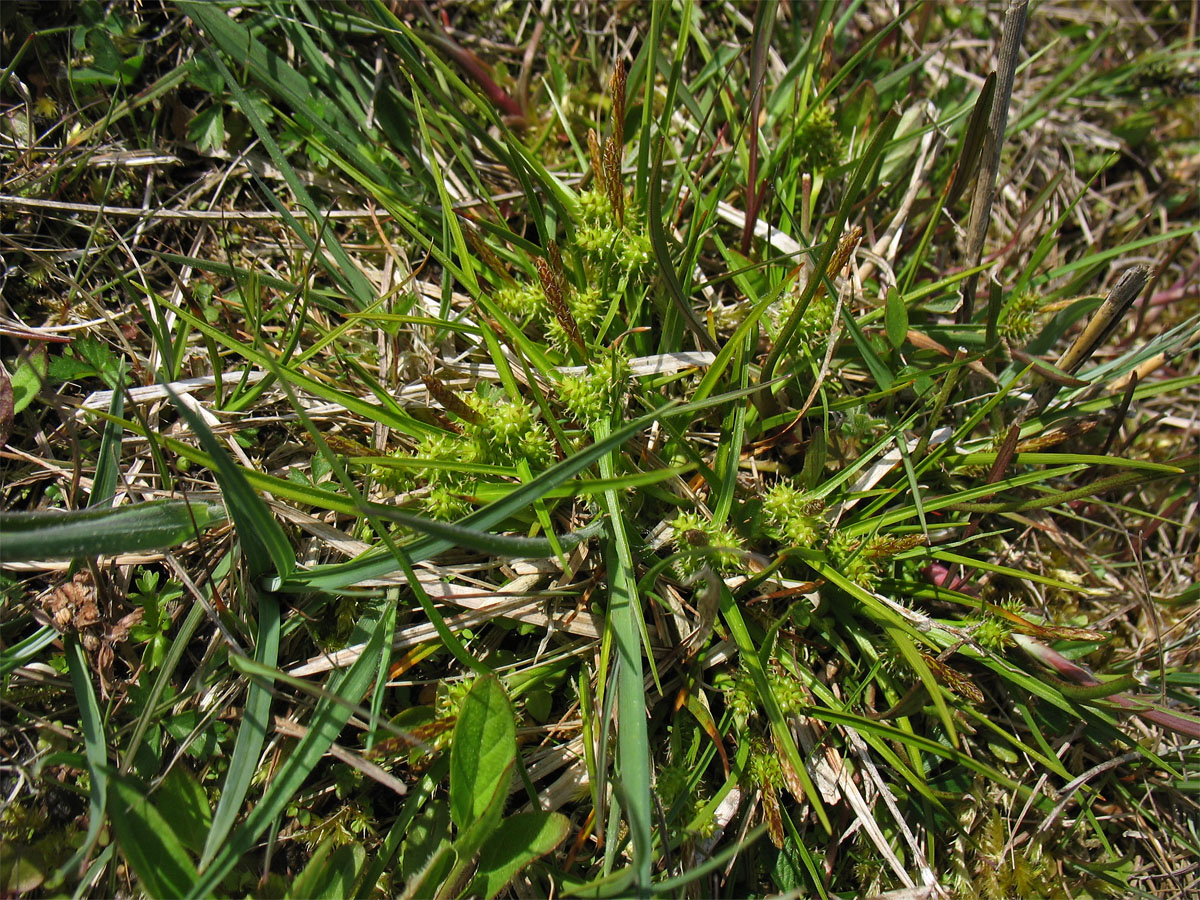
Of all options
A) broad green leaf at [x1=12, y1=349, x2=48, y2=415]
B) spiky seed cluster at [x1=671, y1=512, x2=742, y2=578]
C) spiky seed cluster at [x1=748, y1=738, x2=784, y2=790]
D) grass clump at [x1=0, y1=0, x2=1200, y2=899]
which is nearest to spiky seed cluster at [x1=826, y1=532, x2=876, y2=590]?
grass clump at [x1=0, y1=0, x2=1200, y2=899]

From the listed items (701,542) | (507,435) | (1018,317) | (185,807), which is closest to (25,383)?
(185,807)

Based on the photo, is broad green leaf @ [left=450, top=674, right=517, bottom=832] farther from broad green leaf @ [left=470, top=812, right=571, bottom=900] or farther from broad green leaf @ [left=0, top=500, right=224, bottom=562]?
broad green leaf @ [left=0, top=500, right=224, bottom=562]

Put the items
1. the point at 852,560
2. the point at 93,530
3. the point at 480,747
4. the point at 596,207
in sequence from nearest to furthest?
the point at 93,530 < the point at 480,747 < the point at 852,560 < the point at 596,207

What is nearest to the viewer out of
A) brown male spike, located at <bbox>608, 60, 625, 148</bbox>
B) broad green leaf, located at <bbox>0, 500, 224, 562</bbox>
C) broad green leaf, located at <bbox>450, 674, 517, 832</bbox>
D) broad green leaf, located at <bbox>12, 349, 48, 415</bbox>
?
broad green leaf, located at <bbox>0, 500, 224, 562</bbox>

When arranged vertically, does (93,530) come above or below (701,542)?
above

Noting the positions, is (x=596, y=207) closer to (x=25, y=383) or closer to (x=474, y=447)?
(x=474, y=447)

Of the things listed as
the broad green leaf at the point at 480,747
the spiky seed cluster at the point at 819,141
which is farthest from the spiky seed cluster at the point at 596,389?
the spiky seed cluster at the point at 819,141

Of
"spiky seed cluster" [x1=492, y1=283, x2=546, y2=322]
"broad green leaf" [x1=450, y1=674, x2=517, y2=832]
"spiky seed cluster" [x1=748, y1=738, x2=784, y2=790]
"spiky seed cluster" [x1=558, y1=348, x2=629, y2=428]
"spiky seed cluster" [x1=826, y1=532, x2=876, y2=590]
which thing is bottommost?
"spiky seed cluster" [x1=748, y1=738, x2=784, y2=790]

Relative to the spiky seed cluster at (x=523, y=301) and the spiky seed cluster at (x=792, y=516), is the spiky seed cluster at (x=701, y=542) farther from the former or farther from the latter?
the spiky seed cluster at (x=523, y=301)

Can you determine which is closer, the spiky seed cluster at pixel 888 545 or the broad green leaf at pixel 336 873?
the broad green leaf at pixel 336 873
